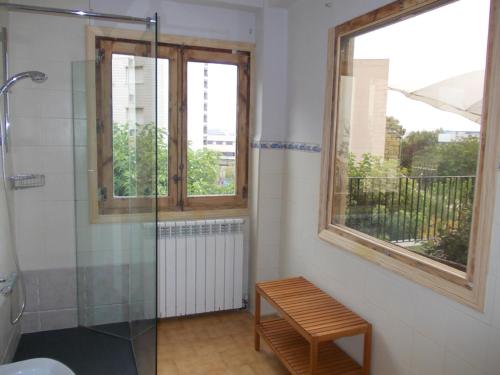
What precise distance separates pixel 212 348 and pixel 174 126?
1619mm

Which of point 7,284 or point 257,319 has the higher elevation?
point 7,284

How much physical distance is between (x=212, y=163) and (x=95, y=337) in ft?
4.94

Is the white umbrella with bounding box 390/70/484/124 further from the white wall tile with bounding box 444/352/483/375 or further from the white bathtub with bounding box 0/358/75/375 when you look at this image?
the white bathtub with bounding box 0/358/75/375

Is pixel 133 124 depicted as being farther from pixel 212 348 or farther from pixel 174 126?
pixel 212 348

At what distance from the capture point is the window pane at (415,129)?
1.68m

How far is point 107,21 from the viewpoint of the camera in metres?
2.73

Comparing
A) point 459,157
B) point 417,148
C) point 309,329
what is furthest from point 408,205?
point 309,329

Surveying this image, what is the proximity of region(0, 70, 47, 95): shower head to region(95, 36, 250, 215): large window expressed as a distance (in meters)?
0.35

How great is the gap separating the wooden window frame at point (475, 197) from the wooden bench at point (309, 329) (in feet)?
1.19

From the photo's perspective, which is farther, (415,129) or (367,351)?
(367,351)

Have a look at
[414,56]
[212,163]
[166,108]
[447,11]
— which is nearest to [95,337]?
[212,163]

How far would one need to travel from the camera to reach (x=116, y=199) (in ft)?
8.95

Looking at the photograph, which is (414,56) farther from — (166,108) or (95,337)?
(95,337)

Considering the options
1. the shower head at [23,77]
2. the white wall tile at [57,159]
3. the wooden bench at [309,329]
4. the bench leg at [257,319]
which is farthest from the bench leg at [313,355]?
the shower head at [23,77]
